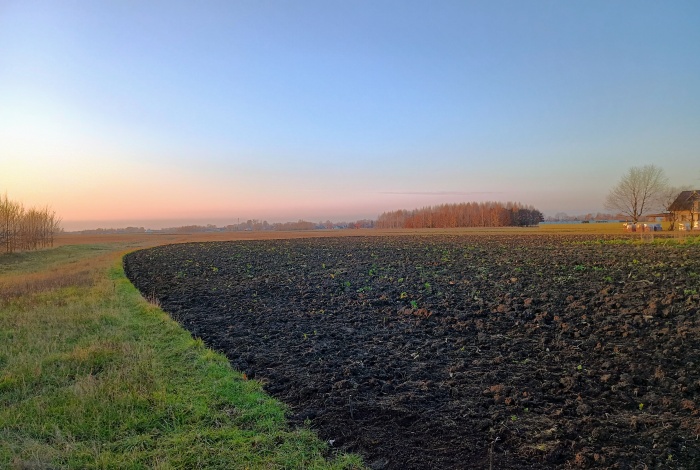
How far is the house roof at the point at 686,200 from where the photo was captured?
5422 centimetres

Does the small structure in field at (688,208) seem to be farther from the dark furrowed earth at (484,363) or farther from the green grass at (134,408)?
the green grass at (134,408)

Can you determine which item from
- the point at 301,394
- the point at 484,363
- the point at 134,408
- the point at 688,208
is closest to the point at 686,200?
the point at 688,208

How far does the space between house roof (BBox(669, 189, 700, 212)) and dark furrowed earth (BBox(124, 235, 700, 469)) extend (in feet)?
172

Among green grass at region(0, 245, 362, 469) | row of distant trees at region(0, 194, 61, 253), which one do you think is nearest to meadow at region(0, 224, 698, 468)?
green grass at region(0, 245, 362, 469)

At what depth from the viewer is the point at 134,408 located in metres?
5.61

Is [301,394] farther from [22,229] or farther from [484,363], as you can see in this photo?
[22,229]

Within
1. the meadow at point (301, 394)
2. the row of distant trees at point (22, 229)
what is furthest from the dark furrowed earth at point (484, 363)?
the row of distant trees at point (22, 229)

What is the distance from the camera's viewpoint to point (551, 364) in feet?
22.4

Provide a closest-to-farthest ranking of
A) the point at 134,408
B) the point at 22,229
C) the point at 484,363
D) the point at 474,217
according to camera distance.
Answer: the point at 134,408 < the point at 484,363 < the point at 22,229 < the point at 474,217

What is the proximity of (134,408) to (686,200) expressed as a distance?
72.2m

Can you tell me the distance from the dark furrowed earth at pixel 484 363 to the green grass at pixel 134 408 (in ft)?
1.84

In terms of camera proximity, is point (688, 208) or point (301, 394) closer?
point (301, 394)

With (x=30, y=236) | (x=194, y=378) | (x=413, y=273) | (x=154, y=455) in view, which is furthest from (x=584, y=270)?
(x=30, y=236)

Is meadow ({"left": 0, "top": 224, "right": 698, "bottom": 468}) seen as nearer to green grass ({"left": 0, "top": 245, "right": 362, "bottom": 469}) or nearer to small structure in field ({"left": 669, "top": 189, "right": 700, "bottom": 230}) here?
green grass ({"left": 0, "top": 245, "right": 362, "bottom": 469})
